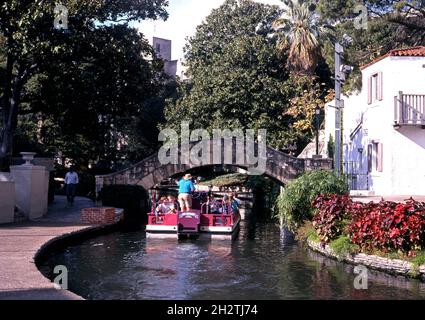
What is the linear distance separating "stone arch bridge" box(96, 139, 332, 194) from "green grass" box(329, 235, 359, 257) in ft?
46.5

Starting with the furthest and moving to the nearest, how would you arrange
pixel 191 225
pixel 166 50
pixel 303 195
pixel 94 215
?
pixel 166 50, pixel 94 215, pixel 191 225, pixel 303 195

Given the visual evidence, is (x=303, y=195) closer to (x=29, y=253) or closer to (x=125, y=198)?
(x=29, y=253)

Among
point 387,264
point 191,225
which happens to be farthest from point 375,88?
point 387,264

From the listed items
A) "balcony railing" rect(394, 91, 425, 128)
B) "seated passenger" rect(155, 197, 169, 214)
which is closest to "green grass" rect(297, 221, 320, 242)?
"seated passenger" rect(155, 197, 169, 214)

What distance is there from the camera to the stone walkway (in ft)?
32.6

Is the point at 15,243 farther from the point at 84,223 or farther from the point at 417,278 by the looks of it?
the point at 417,278

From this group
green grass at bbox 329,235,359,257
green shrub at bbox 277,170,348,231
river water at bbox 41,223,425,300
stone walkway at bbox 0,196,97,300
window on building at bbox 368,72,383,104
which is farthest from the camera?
window on building at bbox 368,72,383,104

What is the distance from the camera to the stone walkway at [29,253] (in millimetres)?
9945

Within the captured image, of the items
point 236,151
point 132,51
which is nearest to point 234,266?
point 132,51

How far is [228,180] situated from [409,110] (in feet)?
77.0

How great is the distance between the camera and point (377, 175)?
27.4m

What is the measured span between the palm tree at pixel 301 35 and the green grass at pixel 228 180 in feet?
35.0

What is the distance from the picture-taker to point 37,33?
896 inches

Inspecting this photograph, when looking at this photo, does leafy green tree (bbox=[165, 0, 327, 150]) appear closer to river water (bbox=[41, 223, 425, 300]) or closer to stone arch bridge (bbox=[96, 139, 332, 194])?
stone arch bridge (bbox=[96, 139, 332, 194])
